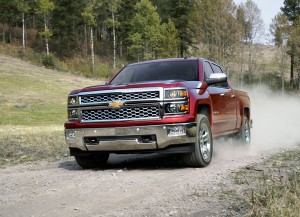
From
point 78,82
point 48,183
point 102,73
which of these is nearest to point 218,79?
point 48,183

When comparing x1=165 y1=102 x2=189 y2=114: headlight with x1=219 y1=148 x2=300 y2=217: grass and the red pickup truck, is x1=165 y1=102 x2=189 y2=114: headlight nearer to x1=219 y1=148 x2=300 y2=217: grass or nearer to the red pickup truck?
the red pickup truck

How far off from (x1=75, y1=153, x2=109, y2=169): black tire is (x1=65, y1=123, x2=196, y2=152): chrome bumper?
22.8 inches

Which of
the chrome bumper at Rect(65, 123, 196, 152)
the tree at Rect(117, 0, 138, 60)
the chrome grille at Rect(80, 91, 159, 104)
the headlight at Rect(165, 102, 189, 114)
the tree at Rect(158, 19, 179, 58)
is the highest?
the tree at Rect(117, 0, 138, 60)

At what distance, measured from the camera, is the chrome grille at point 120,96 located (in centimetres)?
643

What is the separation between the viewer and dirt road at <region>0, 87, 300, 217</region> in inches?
170

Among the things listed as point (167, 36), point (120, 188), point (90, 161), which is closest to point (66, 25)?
point (167, 36)

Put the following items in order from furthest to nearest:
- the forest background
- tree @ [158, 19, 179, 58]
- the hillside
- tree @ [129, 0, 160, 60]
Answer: tree @ [158, 19, 179, 58] < tree @ [129, 0, 160, 60] < the forest background < the hillside

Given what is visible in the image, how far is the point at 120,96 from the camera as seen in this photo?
6.55 meters

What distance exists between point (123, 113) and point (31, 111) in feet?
54.4

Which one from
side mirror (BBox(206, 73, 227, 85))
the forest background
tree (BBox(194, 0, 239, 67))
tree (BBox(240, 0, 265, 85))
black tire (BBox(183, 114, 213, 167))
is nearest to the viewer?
black tire (BBox(183, 114, 213, 167))

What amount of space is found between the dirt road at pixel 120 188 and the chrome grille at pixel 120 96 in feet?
3.55

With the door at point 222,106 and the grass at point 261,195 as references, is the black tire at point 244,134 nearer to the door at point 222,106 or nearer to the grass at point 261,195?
the door at point 222,106

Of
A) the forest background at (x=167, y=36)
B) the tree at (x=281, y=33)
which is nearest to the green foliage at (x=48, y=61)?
the forest background at (x=167, y=36)

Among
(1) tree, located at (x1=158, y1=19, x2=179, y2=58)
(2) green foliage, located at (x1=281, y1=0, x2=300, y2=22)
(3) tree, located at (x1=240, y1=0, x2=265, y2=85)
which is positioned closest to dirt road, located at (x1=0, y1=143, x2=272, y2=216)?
(3) tree, located at (x1=240, y1=0, x2=265, y2=85)
